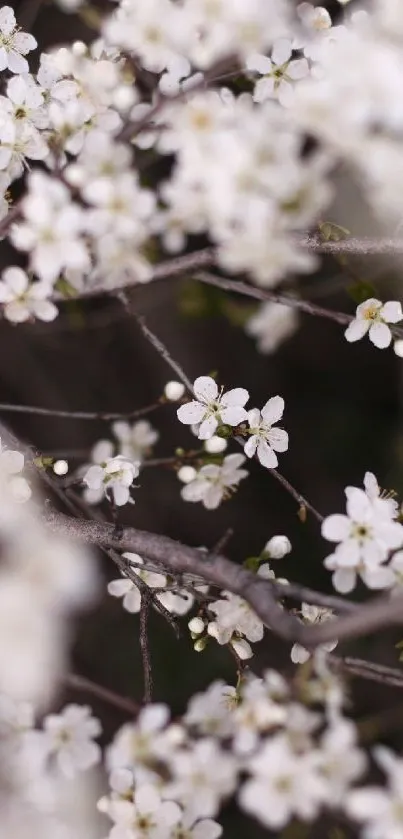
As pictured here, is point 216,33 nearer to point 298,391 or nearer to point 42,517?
point 42,517

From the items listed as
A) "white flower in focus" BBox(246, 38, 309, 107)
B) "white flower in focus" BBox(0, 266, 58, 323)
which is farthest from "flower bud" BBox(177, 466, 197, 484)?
"white flower in focus" BBox(246, 38, 309, 107)

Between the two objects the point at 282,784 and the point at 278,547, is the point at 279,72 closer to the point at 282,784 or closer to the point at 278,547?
the point at 278,547

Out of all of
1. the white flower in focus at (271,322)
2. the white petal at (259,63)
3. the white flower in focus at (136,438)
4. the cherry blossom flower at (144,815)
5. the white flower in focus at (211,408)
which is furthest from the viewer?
the white flower in focus at (271,322)

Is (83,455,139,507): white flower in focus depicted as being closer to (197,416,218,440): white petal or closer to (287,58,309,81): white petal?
(197,416,218,440): white petal

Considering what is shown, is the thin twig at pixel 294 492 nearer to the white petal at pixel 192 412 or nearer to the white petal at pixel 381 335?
the white petal at pixel 192 412

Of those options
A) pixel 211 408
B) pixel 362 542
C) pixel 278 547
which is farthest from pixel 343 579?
pixel 211 408

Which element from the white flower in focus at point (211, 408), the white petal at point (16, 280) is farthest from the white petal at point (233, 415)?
the white petal at point (16, 280)

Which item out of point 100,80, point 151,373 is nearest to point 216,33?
point 100,80
